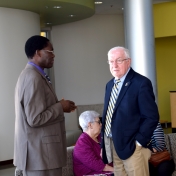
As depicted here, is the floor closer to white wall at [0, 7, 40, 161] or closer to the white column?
white wall at [0, 7, 40, 161]

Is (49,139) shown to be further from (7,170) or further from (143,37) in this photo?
(7,170)

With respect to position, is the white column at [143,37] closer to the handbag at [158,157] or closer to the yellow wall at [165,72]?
the handbag at [158,157]

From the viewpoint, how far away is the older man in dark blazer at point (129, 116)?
313 centimetres

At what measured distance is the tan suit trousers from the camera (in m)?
3.22

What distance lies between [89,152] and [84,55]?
7.61 meters

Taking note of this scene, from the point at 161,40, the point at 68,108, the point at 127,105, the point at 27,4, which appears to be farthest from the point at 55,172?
the point at 161,40

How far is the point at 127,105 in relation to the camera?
10.4ft

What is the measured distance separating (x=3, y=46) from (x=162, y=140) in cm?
481

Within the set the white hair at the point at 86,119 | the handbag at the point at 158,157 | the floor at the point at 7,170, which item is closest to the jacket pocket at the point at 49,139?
the white hair at the point at 86,119

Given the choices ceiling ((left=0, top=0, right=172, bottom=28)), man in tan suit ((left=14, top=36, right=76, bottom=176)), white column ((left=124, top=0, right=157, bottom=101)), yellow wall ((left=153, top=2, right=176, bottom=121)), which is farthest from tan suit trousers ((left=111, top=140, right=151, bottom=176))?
yellow wall ((left=153, top=2, right=176, bottom=121))

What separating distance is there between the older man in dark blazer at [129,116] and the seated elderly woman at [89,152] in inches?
35.8

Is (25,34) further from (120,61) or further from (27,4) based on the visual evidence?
(120,61)

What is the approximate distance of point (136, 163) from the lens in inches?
127

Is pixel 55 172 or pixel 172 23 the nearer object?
pixel 55 172
